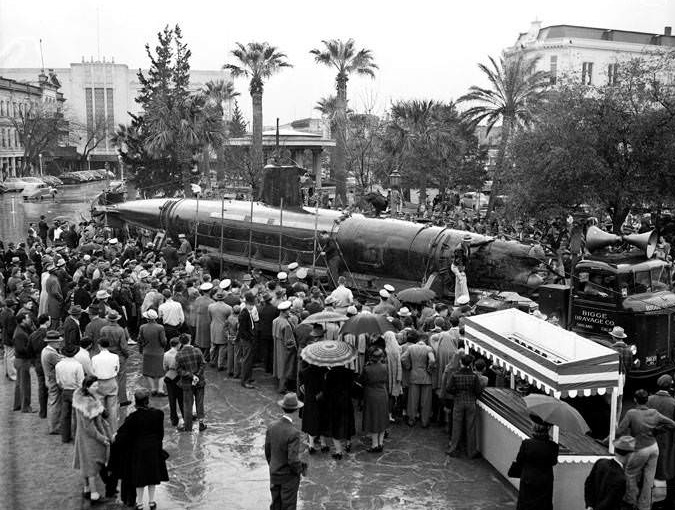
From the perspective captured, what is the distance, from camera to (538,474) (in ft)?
25.7

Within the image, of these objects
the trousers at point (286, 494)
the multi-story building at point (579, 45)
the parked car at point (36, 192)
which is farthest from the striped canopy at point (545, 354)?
the parked car at point (36, 192)

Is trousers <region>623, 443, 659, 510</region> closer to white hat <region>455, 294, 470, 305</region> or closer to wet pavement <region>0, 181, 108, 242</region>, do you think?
white hat <region>455, 294, 470, 305</region>

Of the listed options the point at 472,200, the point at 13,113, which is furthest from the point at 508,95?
the point at 13,113

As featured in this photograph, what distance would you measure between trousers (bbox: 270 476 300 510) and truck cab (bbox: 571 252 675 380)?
5917mm

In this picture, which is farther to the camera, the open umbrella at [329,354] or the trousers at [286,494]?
the open umbrella at [329,354]

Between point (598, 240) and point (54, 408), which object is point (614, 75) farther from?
point (54, 408)

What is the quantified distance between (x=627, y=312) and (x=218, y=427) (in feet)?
22.6

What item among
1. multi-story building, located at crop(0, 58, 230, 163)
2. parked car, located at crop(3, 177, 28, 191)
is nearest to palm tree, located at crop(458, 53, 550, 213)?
parked car, located at crop(3, 177, 28, 191)

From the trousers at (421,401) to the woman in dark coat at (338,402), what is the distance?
1.49m

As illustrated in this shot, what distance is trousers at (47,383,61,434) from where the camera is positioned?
35.8 feet

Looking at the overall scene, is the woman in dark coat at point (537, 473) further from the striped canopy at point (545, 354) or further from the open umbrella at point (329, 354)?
the open umbrella at point (329, 354)

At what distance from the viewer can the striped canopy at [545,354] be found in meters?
8.83

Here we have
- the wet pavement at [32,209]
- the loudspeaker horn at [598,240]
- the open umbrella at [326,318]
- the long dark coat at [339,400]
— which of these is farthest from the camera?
the wet pavement at [32,209]

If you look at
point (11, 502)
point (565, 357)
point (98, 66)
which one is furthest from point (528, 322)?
point (98, 66)
